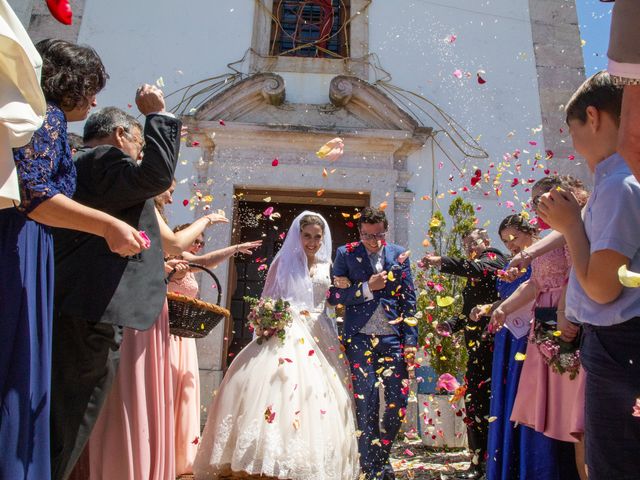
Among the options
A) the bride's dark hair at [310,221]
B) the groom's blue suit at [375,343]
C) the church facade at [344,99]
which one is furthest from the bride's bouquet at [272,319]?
the church facade at [344,99]

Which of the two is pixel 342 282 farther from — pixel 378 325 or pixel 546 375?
pixel 546 375

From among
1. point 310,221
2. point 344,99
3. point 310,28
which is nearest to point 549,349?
point 310,221

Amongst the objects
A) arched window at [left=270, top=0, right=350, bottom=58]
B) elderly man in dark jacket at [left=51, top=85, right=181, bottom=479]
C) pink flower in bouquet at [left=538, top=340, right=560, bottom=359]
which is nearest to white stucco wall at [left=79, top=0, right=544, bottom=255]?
arched window at [left=270, top=0, right=350, bottom=58]

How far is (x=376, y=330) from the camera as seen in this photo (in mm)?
4977

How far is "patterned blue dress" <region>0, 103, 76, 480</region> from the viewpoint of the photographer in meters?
1.92

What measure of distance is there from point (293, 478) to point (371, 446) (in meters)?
0.85

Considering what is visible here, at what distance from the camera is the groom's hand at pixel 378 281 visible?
16.3ft

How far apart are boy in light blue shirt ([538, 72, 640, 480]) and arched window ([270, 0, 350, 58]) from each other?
6.52 m

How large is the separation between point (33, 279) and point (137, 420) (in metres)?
1.01

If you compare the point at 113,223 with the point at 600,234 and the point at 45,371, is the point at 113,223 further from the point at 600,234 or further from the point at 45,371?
the point at 600,234

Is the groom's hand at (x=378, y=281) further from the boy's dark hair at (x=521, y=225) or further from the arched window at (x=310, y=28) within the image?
the arched window at (x=310, y=28)

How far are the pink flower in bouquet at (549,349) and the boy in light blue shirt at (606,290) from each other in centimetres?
102

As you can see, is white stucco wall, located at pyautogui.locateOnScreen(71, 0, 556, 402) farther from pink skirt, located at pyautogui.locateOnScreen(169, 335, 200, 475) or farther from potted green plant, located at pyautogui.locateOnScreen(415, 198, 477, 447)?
pink skirt, located at pyautogui.locateOnScreen(169, 335, 200, 475)

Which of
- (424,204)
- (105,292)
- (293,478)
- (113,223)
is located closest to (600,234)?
(113,223)
